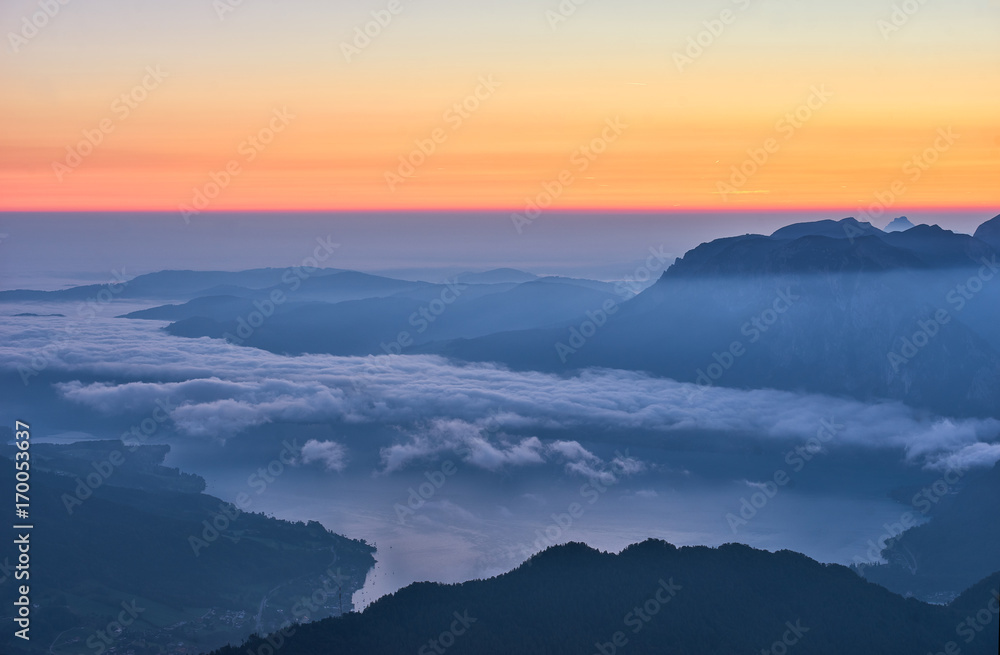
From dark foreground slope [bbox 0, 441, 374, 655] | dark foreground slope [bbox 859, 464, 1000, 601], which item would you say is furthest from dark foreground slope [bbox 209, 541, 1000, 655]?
dark foreground slope [bbox 859, 464, 1000, 601]

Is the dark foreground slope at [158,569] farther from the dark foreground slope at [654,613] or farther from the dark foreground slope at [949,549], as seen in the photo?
the dark foreground slope at [949,549]

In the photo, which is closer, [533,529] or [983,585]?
[983,585]

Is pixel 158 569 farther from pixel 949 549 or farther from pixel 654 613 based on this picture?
pixel 949 549

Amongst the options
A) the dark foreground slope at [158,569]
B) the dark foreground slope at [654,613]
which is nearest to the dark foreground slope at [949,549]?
the dark foreground slope at [654,613]

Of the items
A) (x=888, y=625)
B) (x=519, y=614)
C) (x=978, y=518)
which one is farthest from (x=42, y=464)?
(x=978, y=518)

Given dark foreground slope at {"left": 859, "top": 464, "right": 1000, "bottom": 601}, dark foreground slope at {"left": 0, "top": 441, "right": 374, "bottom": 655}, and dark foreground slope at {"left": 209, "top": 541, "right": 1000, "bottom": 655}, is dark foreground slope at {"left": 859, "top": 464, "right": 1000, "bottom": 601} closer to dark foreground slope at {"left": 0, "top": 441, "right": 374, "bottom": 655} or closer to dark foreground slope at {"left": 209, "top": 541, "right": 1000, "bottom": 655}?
dark foreground slope at {"left": 209, "top": 541, "right": 1000, "bottom": 655}

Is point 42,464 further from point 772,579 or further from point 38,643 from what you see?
point 772,579

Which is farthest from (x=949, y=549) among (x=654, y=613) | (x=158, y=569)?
(x=158, y=569)
